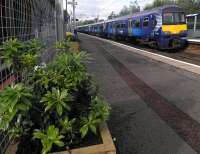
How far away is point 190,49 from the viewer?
1873 centimetres

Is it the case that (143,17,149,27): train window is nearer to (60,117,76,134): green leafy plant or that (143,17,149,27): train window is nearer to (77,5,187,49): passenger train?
(77,5,187,49): passenger train

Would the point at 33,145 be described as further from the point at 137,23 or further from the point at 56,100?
the point at 137,23

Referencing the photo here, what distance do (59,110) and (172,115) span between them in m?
3.23

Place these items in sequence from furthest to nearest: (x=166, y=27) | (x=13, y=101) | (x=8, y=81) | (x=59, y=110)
Answer: 1. (x=166, y=27)
2. (x=8, y=81)
3. (x=59, y=110)
4. (x=13, y=101)

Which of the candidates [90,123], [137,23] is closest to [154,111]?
[90,123]

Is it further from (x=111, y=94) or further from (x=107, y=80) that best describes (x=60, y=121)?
(x=107, y=80)

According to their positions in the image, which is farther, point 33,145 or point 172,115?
point 172,115

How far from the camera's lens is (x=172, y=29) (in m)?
18.1

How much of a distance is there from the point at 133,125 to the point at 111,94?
2170 mm

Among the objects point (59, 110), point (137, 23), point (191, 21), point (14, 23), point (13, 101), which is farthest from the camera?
point (191, 21)

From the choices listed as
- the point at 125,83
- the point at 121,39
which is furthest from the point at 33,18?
the point at 121,39

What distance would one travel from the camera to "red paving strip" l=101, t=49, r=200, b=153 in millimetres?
4059

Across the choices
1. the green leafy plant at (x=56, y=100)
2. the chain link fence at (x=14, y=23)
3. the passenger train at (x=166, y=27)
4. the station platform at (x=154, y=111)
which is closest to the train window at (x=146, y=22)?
the passenger train at (x=166, y=27)

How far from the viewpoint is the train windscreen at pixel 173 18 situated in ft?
58.5
